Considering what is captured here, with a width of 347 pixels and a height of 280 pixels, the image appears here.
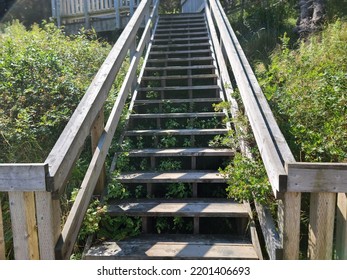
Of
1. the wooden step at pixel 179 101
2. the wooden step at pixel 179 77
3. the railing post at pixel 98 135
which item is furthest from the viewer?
the wooden step at pixel 179 77

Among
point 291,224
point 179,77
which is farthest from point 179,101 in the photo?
point 291,224

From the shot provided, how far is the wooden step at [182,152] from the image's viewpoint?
11.9 ft

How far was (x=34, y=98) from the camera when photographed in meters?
4.16

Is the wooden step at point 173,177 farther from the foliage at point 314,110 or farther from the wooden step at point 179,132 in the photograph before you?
the foliage at point 314,110

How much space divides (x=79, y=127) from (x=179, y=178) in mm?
1259

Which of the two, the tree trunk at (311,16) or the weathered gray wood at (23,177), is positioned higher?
the tree trunk at (311,16)

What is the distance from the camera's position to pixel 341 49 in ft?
16.2

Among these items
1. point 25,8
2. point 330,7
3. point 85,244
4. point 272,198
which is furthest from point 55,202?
point 25,8

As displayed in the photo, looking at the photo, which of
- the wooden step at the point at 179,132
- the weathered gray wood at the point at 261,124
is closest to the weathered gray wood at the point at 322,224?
the weathered gray wood at the point at 261,124

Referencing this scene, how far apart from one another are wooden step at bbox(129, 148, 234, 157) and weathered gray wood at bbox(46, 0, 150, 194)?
33.2 inches

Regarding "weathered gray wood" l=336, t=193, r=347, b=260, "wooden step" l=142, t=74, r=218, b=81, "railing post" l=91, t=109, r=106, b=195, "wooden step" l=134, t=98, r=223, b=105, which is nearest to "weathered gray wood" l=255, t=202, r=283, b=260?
"weathered gray wood" l=336, t=193, r=347, b=260

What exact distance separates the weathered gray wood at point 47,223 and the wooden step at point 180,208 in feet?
3.25

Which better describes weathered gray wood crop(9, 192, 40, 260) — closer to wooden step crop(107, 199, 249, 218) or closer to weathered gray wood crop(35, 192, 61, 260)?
weathered gray wood crop(35, 192, 61, 260)

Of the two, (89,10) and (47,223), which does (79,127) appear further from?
(89,10)
